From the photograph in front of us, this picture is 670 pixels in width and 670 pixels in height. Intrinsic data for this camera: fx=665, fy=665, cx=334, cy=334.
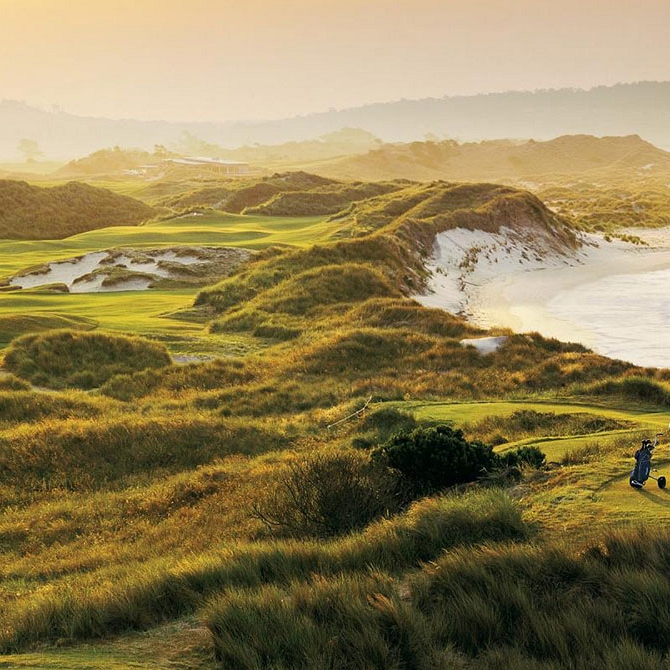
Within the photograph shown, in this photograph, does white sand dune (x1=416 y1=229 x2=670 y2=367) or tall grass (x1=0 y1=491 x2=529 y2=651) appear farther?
white sand dune (x1=416 y1=229 x2=670 y2=367)

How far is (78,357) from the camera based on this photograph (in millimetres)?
22656

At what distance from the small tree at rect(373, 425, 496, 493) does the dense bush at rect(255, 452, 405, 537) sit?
1.04ft

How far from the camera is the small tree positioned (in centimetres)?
950

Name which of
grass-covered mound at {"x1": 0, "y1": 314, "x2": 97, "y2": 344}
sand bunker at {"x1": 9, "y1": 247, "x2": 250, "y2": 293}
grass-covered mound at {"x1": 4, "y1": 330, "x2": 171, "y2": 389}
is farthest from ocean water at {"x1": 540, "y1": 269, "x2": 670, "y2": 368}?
grass-covered mound at {"x1": 0, "y1": 314, "x2": 97, "y2": 344}

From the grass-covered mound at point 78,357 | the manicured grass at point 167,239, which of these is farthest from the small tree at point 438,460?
the manicured grass at point 167,239

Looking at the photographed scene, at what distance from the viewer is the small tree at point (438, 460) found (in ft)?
31.2

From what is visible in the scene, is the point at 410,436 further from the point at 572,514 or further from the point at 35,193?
the point at 35,193

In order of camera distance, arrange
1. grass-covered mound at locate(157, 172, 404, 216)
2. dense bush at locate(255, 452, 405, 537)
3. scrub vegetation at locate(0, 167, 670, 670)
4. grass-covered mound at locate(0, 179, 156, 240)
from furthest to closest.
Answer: grass-covered mound at locate(157, 172, 404, 216)
grass-covered mound at locate(0, 179, 156, 240)
dense bush at locate(255, 452, 405, 537)
scrub vegetation at locate(0, 167, 670, 670)

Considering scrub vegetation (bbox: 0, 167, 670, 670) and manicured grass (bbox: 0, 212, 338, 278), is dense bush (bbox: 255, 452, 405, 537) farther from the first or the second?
manicured grass (bbox: 0, 212, 338, 278)

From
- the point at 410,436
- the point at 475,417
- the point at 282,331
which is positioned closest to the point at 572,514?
the point at 410,436

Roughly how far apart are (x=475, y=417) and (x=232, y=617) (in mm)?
10665

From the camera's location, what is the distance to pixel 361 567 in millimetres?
6203

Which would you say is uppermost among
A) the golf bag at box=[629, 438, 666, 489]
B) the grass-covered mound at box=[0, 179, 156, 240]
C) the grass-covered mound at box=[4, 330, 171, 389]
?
the grass-covered mound at box=[0, 179, 156, 240]

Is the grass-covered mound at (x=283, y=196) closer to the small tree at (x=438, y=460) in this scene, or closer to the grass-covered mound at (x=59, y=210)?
the grass-covered mound at (x=59, y=210)
